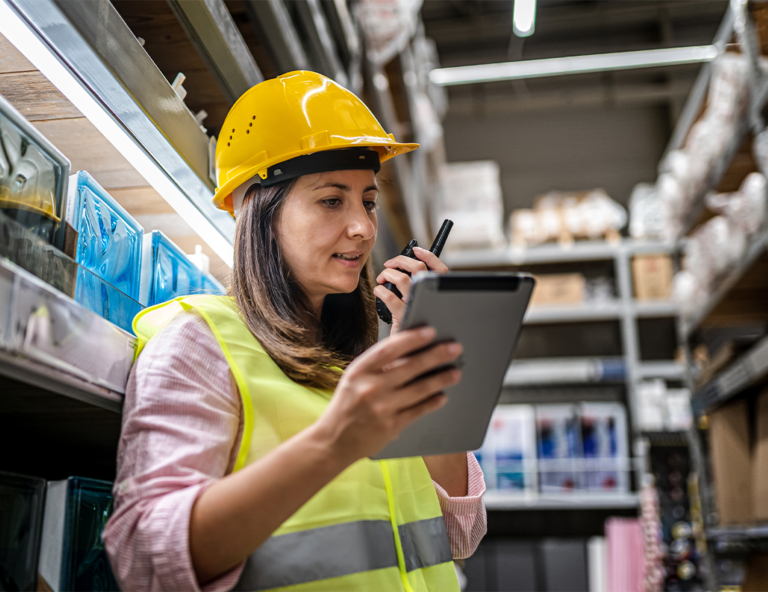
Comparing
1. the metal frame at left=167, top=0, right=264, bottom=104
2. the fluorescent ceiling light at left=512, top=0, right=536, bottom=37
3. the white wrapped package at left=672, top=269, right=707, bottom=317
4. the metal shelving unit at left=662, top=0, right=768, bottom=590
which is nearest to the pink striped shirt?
the metal frame at left=167, top=0, right=264, bottom=104

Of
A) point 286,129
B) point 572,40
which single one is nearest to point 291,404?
point 286,129

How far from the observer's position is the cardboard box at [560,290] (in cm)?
479

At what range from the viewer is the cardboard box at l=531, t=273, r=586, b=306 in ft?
15.7

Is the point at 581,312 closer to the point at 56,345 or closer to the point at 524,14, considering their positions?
the point at 524,14

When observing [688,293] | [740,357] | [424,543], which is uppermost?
[688,293]

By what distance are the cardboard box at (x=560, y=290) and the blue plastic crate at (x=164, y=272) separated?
3.75m

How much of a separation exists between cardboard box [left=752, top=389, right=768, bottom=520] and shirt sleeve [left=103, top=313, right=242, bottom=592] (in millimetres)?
2275

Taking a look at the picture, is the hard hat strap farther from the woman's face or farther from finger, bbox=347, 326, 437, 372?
finger, bbox=347, 326, 437, 372

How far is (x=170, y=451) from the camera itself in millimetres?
755

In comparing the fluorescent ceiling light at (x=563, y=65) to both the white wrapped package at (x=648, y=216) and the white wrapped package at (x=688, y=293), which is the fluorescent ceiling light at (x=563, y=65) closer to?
the white wrapped package at (x=648, y=216)

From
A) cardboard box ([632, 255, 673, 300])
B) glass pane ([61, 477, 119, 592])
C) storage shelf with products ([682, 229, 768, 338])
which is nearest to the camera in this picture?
glass pane ([61, 477, 119, 592])

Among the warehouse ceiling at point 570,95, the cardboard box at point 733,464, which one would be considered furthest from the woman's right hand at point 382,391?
the warehouse ceiling at point 570,95

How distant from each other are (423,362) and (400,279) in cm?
40

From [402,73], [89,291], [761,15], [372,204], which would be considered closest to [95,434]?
[89,291]
